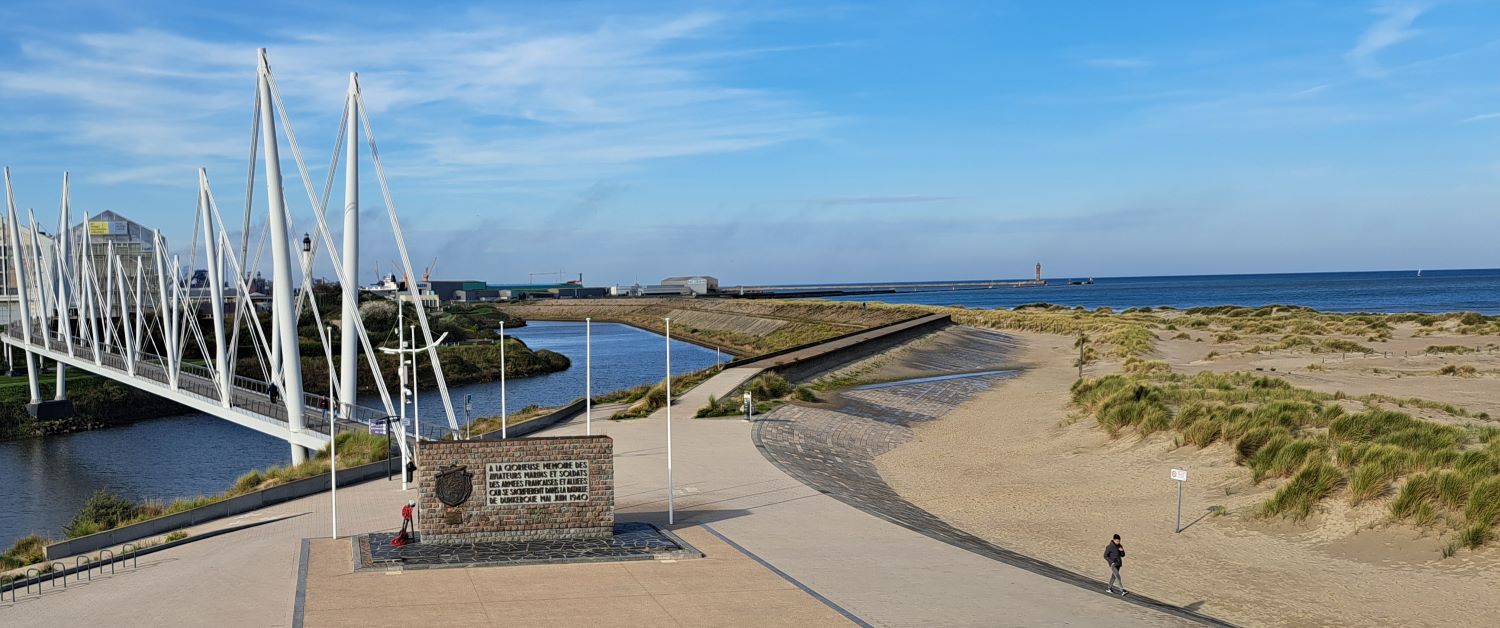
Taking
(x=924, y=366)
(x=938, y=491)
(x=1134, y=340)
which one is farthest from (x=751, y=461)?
(x=1134, y=340)

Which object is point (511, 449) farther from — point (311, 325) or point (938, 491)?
point (311, 325)

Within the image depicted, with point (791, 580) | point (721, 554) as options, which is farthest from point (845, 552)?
point (791, 580)

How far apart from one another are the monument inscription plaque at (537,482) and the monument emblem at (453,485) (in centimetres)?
32

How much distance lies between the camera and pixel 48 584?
16.1 m

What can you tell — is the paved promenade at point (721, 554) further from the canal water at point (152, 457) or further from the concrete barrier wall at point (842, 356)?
the concrete barrier wall at point (842, 356)

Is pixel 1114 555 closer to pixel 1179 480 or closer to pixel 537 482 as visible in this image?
pixel 1179 480

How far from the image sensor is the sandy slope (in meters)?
15.8

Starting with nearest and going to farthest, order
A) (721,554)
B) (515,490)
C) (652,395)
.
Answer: (721,554)
(515,490)
(652,395)

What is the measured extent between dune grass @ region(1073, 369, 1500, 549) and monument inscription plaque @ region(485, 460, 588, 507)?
1258 cm

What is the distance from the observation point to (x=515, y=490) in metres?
17.7

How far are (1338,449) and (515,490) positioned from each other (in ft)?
52.2

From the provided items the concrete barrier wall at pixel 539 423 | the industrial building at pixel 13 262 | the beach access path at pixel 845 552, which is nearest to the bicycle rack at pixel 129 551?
the beach access path at pixel 845 552

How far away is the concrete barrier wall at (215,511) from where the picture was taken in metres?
18.3

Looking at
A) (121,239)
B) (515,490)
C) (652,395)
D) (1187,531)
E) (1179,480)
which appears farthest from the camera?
(121,239)
